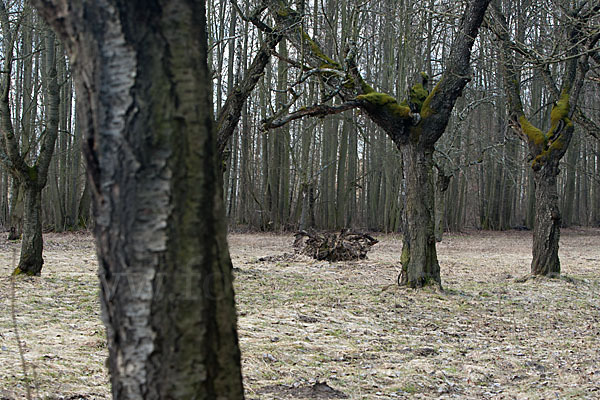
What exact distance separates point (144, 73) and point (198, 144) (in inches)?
10.2

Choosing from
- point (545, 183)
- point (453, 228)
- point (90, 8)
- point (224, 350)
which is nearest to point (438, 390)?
point (224, 350)

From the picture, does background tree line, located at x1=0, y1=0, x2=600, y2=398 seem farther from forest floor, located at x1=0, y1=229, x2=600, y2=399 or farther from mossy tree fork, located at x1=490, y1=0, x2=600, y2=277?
forest floor, located at x1=0, y1=229, x2=600, y2=399

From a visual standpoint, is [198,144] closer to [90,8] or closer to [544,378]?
[90,8]

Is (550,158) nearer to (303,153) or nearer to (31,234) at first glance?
(31,234)

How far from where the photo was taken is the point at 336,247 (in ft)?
39.8

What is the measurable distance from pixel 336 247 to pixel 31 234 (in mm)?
6157

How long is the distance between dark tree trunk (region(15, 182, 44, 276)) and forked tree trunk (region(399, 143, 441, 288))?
542 cm

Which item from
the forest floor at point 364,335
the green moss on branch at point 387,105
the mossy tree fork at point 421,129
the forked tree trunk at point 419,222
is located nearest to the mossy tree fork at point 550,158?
the forest floor at point 364,335

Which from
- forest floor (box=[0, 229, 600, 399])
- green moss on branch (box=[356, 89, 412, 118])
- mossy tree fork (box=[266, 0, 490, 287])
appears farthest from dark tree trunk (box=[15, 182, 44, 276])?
green moss on branch (box=[356, 89, 412, 118])

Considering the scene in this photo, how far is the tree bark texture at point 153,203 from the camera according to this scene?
5.35ft

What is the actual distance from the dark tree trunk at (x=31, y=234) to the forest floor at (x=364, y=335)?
0.26m

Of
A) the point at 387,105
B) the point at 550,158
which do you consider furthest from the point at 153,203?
the point at 550,158

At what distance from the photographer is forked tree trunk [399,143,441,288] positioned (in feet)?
25.8

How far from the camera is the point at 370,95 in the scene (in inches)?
315
